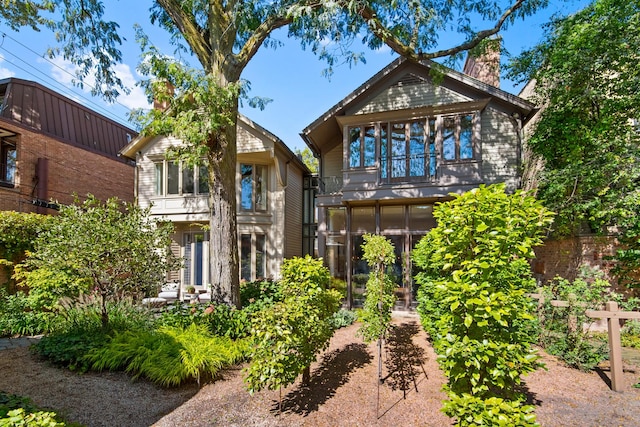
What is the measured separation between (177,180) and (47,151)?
21.2ft

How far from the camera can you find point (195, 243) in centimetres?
1388

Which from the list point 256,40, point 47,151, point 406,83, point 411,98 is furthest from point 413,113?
point 47,151

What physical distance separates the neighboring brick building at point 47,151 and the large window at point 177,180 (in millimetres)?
4024

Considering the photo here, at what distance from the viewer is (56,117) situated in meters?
15.5

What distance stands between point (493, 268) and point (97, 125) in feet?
71.1

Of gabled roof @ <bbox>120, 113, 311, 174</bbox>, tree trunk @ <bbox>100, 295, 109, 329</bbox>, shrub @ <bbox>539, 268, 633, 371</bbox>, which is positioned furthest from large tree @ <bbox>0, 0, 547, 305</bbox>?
shrub @ <bbox>539, 268, 633, 371</bbox>

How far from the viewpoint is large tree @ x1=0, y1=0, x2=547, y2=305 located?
668 centimetres

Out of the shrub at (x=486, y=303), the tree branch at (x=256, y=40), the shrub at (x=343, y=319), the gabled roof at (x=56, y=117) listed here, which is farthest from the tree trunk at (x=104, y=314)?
the gabled roof at (x=56, y=117)

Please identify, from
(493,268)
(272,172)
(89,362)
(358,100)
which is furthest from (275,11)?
(89,362)

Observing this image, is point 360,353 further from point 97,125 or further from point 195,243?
point 97,125

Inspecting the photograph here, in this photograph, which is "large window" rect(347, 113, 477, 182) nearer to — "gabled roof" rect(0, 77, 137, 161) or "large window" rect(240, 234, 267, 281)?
"large window" rect(240, 234, 267, 281)

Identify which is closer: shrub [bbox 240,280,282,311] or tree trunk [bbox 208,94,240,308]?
tree trunk [bbox 208,94,240,308]

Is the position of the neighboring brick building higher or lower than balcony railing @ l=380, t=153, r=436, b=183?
higher

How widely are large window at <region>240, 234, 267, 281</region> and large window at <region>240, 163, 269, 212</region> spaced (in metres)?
1.31
